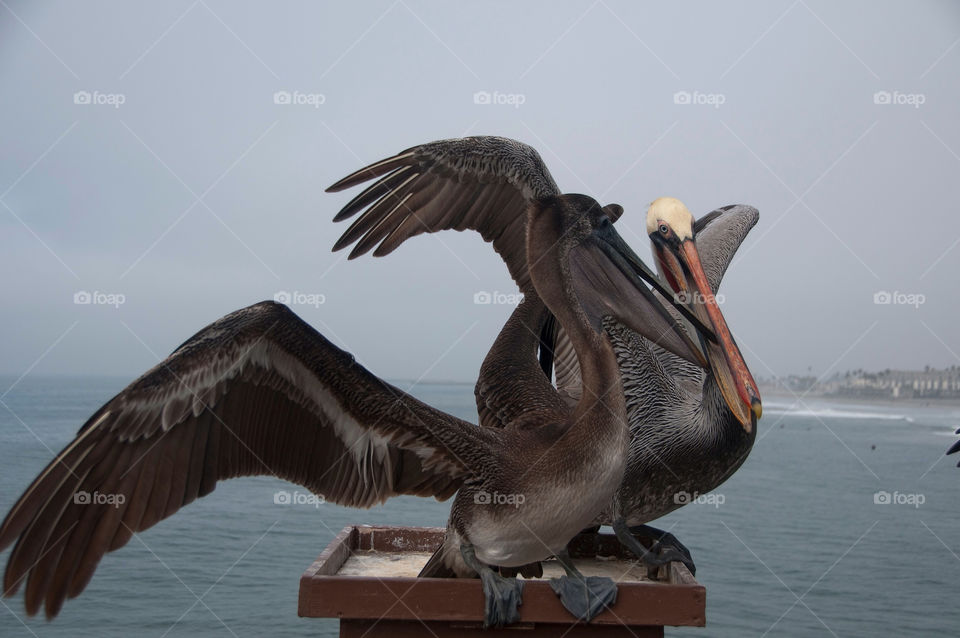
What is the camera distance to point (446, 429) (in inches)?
113

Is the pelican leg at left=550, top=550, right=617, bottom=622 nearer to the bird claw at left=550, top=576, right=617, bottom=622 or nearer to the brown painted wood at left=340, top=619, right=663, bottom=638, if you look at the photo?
the bird claw at left=550, top=576, right=617, bottom=622

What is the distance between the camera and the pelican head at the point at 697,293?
11.2 feet

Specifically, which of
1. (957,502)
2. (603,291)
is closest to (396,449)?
(603,291)

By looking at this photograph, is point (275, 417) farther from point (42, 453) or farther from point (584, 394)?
point (42, 453)

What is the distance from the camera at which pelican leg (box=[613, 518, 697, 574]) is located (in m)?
3.29

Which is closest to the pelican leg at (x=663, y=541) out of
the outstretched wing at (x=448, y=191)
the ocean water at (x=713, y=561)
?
the outstretched wing at (x=448, y=191)

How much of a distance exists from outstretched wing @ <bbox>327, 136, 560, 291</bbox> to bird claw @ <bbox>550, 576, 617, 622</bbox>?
5.24 ft

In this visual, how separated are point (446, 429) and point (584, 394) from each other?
0.46 metres

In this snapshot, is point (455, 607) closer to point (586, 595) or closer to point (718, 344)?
point (586, 595)

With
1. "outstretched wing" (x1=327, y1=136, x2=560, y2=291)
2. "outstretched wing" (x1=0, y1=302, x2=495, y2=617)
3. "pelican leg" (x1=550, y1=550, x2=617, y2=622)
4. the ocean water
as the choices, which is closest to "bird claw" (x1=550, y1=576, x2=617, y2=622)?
"pelican leg" (x1=550, y1=550, x2=617, y2=622)

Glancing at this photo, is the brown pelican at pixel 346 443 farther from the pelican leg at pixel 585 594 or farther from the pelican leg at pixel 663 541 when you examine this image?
the pelican leg at pixel 663 541

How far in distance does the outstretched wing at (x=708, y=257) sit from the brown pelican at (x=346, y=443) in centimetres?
83

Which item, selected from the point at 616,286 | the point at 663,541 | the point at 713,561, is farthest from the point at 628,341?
the point at 713,561

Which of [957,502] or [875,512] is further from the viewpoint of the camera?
[957,502]
